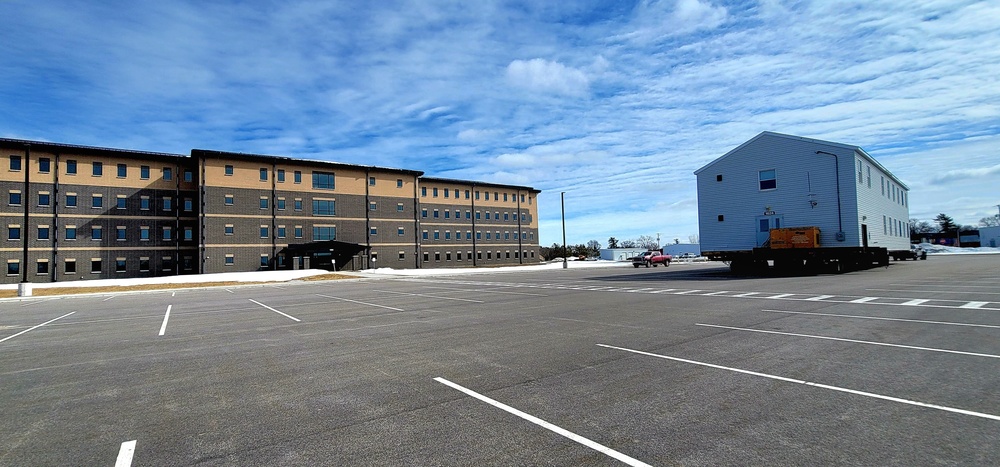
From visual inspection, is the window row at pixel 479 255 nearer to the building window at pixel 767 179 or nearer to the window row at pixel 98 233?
the window row at pixel 98 233

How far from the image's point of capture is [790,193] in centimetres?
3362

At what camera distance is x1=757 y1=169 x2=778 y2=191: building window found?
3434 centimetres

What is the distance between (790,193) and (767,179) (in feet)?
6.03

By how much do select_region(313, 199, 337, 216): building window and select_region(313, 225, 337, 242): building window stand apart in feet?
6.31

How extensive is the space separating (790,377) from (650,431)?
10.3ft

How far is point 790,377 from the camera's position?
652cm

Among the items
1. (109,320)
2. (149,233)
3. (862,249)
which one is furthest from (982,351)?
(149,233)

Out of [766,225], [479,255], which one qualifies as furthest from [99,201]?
[766,225]

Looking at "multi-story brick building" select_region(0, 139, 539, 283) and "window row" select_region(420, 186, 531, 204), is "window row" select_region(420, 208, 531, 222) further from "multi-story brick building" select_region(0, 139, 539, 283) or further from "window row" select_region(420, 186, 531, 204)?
"multi-story brick building" select_region(0, 139, 539, 283)

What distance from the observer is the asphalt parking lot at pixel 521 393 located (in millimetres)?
4266

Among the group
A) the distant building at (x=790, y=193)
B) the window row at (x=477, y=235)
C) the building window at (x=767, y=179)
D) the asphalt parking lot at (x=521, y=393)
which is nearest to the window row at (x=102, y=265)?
the window row at (x=477, y=235)

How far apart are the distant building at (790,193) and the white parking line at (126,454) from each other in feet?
122

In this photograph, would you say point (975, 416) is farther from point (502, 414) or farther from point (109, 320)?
point (109, 320)

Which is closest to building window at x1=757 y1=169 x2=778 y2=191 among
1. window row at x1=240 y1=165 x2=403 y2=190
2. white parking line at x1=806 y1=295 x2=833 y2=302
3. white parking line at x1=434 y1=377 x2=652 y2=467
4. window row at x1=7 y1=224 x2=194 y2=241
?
white parking line at x1=806 y1=295 x2=833 y2=302
